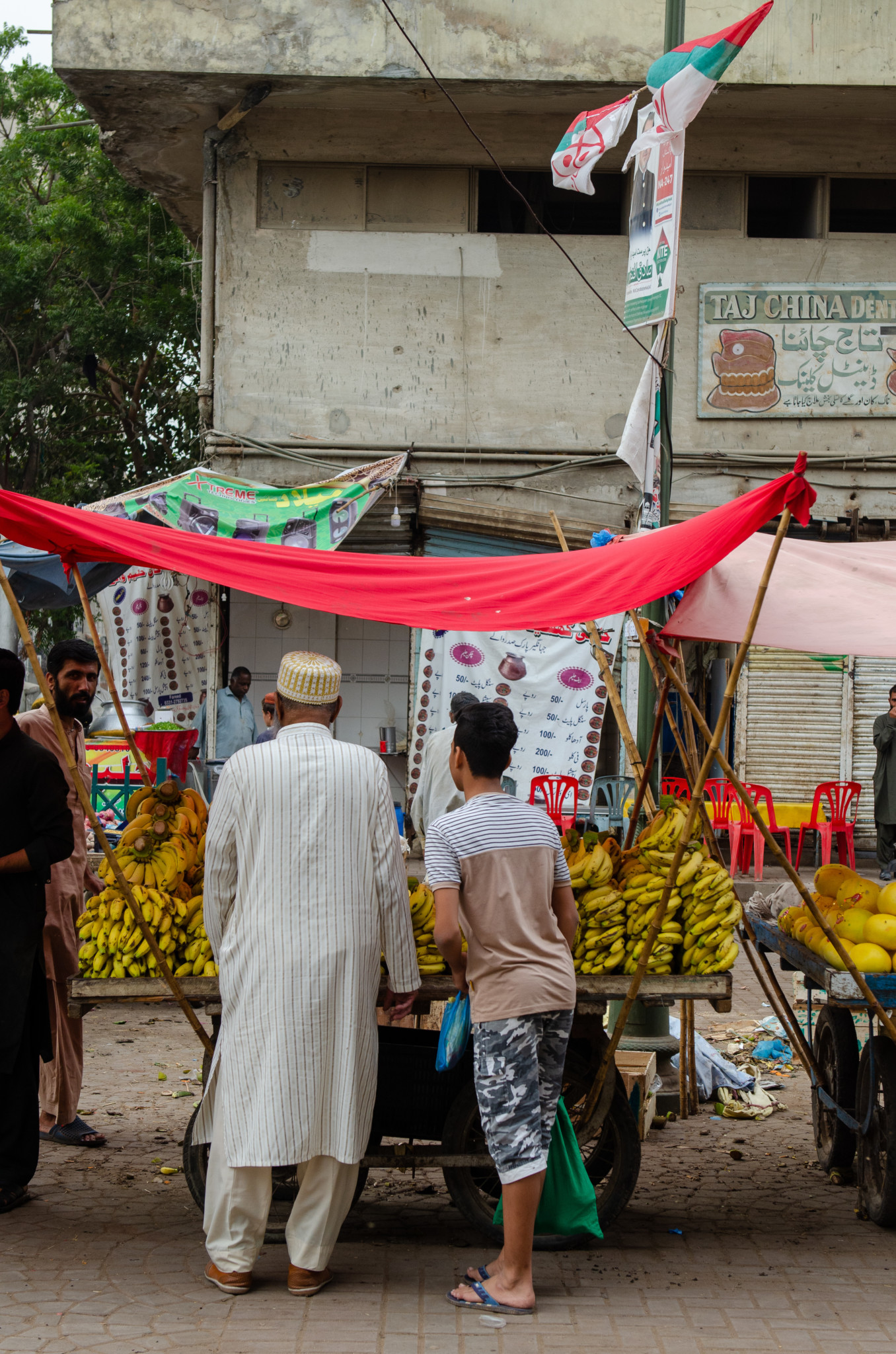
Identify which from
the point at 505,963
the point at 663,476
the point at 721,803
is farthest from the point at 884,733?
the point at 505,963

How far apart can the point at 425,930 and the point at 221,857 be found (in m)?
1.02

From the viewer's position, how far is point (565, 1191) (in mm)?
4004

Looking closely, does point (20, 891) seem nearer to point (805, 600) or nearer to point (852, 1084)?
point (805, 600)

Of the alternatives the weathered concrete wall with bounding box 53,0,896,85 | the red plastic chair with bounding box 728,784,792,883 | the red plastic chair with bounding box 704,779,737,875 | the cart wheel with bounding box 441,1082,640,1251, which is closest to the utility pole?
the cart wheel with bounding box 441,1082,640,1251

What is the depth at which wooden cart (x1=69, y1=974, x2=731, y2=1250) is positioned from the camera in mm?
4305

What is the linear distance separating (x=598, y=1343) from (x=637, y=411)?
4.54 m

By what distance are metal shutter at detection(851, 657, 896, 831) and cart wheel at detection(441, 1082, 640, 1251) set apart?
926cm

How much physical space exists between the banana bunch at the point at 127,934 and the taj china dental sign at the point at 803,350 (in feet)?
31.6

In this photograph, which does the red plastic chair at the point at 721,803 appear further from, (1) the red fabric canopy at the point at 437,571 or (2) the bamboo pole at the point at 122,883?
(2) the bamboo pole at the point at 122,883

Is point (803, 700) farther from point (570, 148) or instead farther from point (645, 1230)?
point (645, 1230)

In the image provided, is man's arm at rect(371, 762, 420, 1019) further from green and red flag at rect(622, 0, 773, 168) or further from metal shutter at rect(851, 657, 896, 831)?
metal shutter at rect(851, 657, 896, 831)

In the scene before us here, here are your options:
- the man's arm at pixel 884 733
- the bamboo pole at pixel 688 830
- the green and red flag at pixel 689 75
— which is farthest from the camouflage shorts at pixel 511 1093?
the man's arm at pixel 884 733

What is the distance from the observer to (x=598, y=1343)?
3.59 m

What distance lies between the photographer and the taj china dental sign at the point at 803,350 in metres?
12.8
